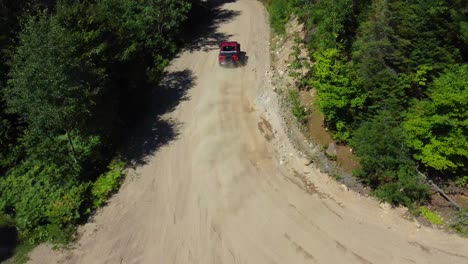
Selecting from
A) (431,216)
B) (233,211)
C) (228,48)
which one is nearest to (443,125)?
(431,216)

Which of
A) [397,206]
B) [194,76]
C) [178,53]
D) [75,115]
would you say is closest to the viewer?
[397,206]

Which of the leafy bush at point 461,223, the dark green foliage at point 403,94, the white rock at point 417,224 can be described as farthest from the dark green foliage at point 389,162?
the leafy bush at point 461,223

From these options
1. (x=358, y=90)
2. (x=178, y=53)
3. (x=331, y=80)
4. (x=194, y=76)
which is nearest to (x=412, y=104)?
(x=358, y=90)

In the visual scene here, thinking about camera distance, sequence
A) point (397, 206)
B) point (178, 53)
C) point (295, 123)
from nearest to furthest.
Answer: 1. point (397, 206)
2. point (295, 123)
3. point (178, 53)

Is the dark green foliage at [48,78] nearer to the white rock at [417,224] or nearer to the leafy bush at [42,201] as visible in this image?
the leafy bush at [42,201]

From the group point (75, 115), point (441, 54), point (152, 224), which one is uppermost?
point (441, 54)

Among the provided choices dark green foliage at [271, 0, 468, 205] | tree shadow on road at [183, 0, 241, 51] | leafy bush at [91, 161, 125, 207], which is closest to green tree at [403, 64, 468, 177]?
dark green foliage at [271, 0, 468, 205]

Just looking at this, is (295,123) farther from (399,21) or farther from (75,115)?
(75,115)

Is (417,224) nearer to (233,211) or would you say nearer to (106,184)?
(233,211)
